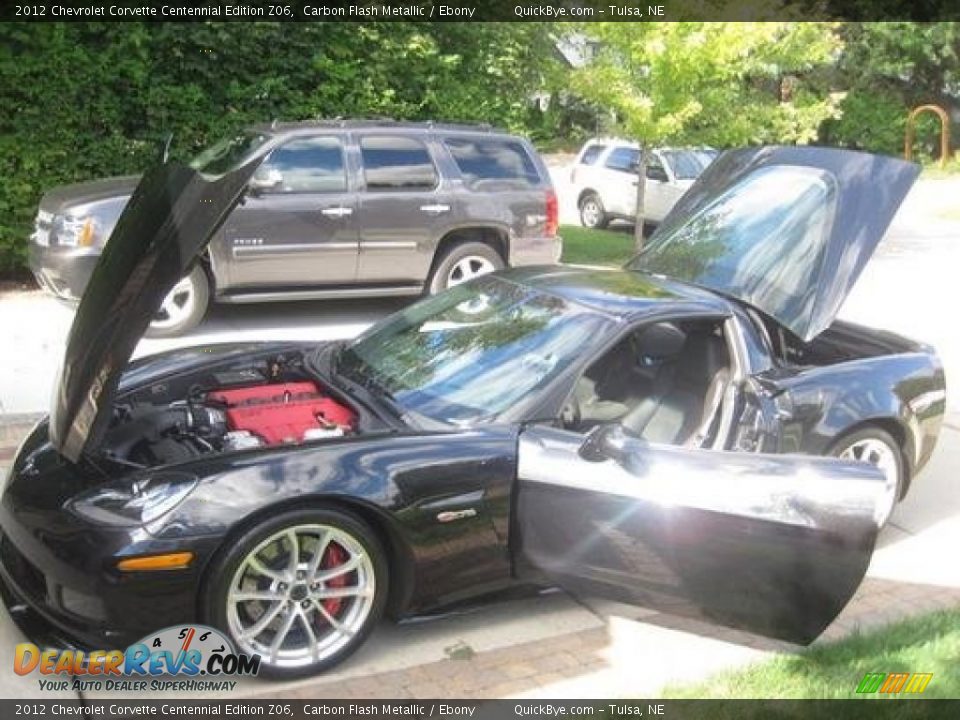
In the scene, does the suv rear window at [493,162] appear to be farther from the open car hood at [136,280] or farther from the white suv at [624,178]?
the open car hood at [136,280]

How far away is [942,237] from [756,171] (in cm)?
1345

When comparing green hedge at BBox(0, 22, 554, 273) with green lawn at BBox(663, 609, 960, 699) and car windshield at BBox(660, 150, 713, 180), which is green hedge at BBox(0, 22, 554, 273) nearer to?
car windshield at BBox(660, 150, 713, 180)

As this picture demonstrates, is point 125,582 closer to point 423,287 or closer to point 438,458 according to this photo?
point 438,458

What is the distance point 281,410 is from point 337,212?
5027 mm

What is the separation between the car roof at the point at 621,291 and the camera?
439cm

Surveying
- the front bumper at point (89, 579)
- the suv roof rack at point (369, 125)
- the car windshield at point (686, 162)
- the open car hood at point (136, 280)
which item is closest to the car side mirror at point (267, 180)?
the suv roof rack at point (369, 125)

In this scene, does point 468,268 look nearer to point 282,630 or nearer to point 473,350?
point 473,350

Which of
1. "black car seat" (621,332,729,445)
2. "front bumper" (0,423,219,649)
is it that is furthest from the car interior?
"front bumper" (0,423,219,649)

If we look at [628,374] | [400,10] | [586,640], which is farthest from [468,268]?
[586,640]

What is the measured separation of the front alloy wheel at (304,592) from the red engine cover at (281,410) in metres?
0.51

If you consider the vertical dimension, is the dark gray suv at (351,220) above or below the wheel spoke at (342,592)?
above

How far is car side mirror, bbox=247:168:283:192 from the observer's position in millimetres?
8758

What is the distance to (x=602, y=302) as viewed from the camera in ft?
14.5

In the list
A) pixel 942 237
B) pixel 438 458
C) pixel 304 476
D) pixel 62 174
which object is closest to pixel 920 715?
pixel 438 458
